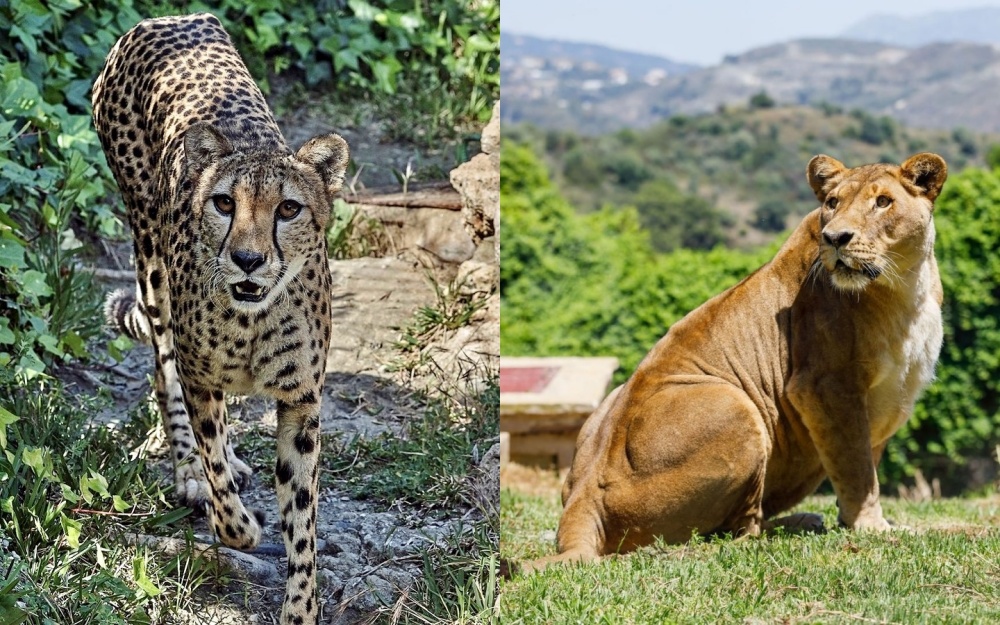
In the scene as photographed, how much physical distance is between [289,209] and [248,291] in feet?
1.00

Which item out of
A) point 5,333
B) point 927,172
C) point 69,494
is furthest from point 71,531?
point 927,172

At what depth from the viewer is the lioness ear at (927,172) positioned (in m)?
4.36

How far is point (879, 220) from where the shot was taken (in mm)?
4430

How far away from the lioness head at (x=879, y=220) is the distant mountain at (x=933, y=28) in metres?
49.8

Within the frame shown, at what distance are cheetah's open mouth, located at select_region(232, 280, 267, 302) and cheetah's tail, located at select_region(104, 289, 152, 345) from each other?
962 mm

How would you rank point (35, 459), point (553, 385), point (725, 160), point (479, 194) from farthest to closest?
1. point (725, 160)
2. point (553, 385)
3. point (479, 194)
4. point (35, 459)

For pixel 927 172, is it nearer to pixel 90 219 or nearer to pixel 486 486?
pixel 486 486

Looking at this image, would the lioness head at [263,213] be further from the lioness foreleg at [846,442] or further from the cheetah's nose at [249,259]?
the lioness foreleg at [846,442]

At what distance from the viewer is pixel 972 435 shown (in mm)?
12750

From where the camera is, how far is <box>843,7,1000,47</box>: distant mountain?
51.4 meters

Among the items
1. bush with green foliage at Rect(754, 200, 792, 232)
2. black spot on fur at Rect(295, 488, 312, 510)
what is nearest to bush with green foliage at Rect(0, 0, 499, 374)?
black spot on fur at Rect(295, 488, 312, 510)

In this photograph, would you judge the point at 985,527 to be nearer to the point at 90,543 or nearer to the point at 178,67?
the point at 90,543

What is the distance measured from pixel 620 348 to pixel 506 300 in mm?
3323

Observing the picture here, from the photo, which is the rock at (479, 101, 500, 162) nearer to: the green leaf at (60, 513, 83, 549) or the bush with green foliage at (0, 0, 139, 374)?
the bush with green foliage at (0, 0, 139, 374)
